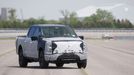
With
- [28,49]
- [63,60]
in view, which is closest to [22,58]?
[28,49]

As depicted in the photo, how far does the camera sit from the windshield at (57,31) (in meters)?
26.7

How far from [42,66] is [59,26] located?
196cm

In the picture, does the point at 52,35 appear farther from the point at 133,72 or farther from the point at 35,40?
the point at 133,72

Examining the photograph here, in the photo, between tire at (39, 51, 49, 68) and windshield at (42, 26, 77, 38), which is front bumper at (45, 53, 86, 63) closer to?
tire at (39, 51, 49, 68)

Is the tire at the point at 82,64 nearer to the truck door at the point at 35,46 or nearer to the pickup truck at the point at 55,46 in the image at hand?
the pickup truck at the point at 55,46

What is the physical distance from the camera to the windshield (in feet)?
87.5

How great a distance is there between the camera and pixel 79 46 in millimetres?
25844

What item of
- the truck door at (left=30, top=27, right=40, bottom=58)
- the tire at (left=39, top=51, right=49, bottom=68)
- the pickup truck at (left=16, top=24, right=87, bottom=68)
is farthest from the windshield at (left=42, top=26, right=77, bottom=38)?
the tire at (left=39, top=51, right=49, bottom=68)

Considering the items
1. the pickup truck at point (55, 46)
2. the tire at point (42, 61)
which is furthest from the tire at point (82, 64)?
the tire at point (42, 61)

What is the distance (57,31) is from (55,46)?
141 cm

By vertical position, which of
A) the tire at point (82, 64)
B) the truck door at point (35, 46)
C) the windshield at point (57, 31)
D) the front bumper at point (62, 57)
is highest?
the windshield at point (57, 31)

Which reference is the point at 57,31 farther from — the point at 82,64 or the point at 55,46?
the point at 82,64

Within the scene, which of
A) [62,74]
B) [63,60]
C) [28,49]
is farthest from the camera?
[28,49]

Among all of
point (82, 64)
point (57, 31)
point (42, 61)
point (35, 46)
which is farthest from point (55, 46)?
point (82, 64)
